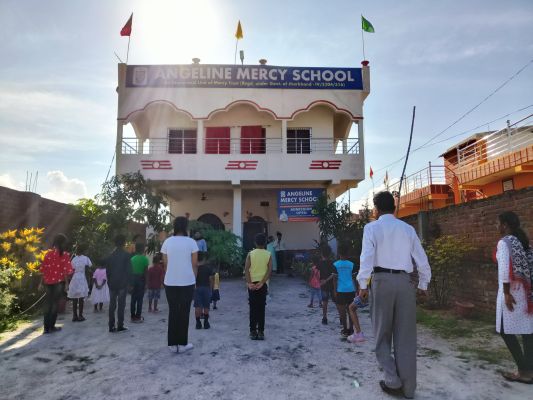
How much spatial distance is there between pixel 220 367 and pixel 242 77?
1195 centimetres

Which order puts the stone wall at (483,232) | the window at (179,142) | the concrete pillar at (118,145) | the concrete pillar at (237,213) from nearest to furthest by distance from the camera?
1. the stone wall at (483,232)
2. the concrete pillar at (118,145)
3. the concrete pillar at (237,213)
4. the window at (179,142)

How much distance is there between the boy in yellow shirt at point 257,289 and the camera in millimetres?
5023

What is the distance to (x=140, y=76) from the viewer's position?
13406 mm

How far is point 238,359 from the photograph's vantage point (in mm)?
4141

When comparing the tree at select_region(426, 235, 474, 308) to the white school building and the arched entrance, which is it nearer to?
the white school building

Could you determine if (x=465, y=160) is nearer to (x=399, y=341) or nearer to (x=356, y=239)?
(x=356, y=239)

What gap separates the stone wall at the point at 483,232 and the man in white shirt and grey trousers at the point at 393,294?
10.3 ft

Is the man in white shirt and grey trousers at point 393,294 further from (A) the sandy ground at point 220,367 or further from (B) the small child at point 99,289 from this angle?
(B) the small child at point 99,289

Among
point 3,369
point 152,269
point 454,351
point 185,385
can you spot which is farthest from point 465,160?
point 3,369

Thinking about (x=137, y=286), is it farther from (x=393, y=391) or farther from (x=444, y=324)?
(x=444, y=324)

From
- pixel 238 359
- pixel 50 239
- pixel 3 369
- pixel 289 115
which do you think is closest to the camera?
pixel 3 369

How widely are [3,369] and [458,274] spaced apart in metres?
7.29

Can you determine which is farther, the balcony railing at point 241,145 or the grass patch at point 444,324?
the balcony railing at point 241,145

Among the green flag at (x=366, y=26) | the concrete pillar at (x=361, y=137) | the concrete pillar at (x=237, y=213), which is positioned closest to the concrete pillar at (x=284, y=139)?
the concrete pillar at (x=237, y=213)
